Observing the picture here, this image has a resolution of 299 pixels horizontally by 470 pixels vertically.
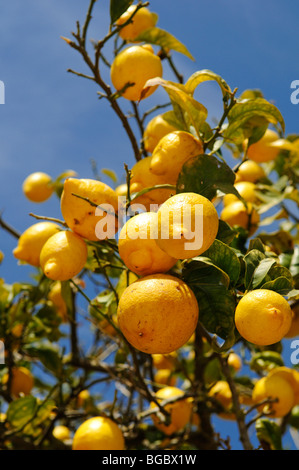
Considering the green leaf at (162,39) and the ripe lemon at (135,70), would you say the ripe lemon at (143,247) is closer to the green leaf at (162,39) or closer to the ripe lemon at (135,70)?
the ripe lemon at (135,70)

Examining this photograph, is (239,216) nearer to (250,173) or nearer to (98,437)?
(250,173)

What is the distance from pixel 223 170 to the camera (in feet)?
3.77

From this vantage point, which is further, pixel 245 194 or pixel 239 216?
pixel 245 194

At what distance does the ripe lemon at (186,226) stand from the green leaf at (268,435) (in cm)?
95

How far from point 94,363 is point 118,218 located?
3.98 ft

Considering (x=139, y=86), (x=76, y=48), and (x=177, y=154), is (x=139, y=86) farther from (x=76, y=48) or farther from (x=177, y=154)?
(x=177, y=154)

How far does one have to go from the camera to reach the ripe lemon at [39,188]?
7.60 ft

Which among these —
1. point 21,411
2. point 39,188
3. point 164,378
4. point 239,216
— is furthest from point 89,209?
point 164,378

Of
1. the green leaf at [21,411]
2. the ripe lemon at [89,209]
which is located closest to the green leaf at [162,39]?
the ripe lemon at [89,209]

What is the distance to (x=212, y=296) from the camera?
1.06 m

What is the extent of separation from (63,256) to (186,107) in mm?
461

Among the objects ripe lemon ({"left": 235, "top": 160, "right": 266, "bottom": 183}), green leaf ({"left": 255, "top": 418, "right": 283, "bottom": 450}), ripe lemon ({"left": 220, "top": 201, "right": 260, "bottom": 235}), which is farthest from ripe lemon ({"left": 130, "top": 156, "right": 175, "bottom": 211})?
green leaf ({"left": 255, "top": 418, "right": 283, "bottom": 450})

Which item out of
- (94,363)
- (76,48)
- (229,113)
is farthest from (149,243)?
(94,363)

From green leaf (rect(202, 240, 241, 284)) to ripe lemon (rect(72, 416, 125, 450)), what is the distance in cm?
58
